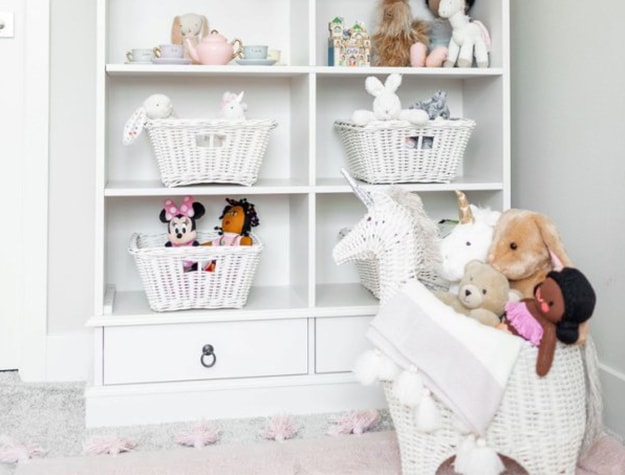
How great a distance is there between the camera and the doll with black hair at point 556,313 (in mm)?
1244

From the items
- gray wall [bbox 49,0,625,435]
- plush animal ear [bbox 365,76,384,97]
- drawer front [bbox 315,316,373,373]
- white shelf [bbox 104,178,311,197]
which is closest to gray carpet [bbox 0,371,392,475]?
drawer front [bbox 315,316,373,373]

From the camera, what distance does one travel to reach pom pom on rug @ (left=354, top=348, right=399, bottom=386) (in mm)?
1318

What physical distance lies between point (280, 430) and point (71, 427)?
465 millimetres

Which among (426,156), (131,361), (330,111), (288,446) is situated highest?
(330,111)

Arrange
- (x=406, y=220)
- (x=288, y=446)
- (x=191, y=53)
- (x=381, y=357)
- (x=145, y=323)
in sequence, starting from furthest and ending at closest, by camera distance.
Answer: (x=191, y=53), (x=145, y=323), (x=288, y=446), (x=406, y=220), (x=381, y=357)

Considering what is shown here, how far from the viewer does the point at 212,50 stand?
1.84 metres

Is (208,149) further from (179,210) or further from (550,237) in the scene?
(550,237)

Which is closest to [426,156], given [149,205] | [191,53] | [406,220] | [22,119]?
[406,220]

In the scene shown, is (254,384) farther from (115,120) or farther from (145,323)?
(115,120)

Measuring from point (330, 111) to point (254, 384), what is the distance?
0.80 meters

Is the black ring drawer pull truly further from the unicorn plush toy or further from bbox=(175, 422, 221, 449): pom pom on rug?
the unicorn plush toy

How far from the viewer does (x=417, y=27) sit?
2.00 m

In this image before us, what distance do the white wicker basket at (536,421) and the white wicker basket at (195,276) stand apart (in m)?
0.66

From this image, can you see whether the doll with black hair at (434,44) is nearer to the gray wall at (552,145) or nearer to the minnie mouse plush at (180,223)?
the gray wall at (552,145)
